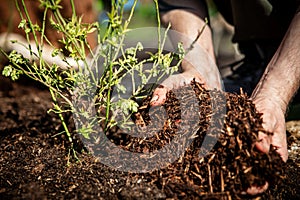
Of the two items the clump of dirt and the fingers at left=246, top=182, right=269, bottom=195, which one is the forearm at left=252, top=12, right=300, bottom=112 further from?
the fingers at left=246, top=182, right=269, bottom=195

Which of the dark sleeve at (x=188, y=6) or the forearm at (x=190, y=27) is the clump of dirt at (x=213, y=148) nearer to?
the forearm at (x=190, y=27)

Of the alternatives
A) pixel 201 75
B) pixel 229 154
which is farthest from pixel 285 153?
pixel 201 75

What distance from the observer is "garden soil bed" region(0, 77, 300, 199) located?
0.98 meters

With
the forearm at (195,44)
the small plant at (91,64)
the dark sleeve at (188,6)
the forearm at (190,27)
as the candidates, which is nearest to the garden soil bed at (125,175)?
the small plant at (91,64)

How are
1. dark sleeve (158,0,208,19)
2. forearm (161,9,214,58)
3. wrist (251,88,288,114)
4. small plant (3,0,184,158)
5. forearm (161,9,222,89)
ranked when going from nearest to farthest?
small plant (3,0,184,158), wrist (251,88,288,114), forearm (161,9,222,89), forearm (161,9,214,58), dark sleeve (158,0,208,19)

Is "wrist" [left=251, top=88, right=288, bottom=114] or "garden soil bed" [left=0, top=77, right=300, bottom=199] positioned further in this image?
"wrist" [left=251, top=88, right=288, bottom=114]

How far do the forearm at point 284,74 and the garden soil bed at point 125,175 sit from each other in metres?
0.22

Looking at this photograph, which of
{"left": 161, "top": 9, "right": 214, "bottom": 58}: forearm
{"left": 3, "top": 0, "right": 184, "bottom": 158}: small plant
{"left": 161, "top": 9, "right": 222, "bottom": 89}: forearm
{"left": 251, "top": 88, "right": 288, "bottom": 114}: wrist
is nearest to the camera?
{"left": 3, "top": 0, "right": 184, "bottom": 158}: small plant

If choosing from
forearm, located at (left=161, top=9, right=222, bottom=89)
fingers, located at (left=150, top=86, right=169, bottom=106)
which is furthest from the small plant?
forearm, located at (left=161, top=9, right=222, bottom=89)

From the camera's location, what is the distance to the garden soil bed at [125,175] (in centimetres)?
98

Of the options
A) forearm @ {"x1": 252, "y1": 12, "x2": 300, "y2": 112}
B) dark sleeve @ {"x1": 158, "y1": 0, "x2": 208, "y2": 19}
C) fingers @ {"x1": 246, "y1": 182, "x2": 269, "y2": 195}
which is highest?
dark sleeve @ {"x1": 158, "y1": 0, "x2": 208, "y2": 19}

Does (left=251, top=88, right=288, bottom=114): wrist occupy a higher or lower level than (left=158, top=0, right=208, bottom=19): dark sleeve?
lower

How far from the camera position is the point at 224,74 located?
236 centimetres

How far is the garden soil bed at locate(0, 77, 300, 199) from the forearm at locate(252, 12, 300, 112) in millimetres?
218
